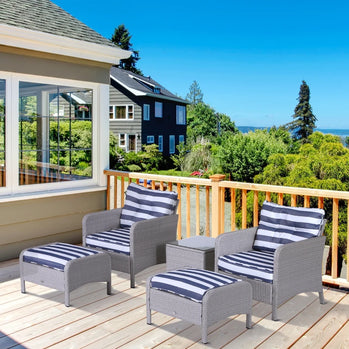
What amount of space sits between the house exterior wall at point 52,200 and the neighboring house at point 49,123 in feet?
0.04

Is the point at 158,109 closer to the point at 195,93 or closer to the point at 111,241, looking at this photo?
the point at 111,241

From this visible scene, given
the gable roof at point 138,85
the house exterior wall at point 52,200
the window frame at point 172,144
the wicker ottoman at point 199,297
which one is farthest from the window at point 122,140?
the wicker ottoman at point 199,297

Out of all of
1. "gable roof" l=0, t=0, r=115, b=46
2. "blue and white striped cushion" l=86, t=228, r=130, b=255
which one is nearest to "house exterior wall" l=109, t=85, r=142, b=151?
"gable roof" l=0, t=0, r=115, b=46

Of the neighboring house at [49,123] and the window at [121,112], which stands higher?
the window at [121,112]

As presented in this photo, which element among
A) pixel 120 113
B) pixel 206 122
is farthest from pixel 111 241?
pixel 206 122

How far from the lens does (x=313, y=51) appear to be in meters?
64.0

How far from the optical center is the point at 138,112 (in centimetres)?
2542

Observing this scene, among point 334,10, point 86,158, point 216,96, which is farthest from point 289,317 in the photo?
point 216,96

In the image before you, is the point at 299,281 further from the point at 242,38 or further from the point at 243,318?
the point at 242,38

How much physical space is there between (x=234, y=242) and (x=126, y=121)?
2259 cm

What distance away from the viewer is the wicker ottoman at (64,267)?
11.9ft

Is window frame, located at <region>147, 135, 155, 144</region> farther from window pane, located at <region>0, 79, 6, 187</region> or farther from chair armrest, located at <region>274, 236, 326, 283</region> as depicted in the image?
chair armrest, located at <region>274, 236, 326, 283</region>

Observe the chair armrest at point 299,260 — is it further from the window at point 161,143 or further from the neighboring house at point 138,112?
the window at point 161,143

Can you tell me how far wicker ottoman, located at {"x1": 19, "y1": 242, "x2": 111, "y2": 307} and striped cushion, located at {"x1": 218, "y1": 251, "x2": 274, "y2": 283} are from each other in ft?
3.29
